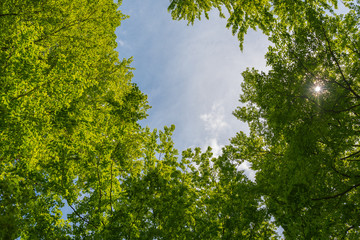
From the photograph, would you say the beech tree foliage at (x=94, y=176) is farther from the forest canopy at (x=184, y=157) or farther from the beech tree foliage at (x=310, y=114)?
the beech tree foliage at (x=310, y=114)

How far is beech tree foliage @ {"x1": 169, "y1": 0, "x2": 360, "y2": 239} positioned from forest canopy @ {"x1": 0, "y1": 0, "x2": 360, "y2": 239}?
1.0 inches

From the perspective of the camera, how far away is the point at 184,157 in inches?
222

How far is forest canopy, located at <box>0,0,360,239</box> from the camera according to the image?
428 cm

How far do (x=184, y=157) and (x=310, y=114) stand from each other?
3048 mm

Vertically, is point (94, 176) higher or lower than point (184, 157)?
lower

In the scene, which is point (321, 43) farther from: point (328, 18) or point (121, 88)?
point (121, 88)

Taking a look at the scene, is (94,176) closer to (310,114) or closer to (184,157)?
(184,157)

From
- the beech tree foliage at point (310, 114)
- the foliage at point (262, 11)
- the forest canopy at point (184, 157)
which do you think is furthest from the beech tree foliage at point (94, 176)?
the foliage at point (262, 11)

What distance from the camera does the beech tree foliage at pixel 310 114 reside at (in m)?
4.46

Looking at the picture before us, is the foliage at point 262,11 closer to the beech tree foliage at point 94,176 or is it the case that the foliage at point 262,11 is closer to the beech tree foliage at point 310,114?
the beech tree foliage at point 310,114

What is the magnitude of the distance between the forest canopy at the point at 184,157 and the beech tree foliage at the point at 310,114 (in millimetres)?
26

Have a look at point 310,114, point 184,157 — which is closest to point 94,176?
point 184,157

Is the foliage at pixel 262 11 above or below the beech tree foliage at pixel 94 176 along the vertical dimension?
above

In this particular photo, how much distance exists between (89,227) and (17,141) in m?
2.26
